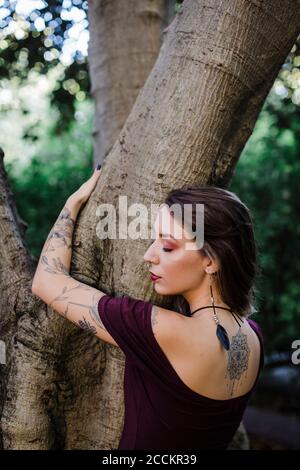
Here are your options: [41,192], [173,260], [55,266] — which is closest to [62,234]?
[55,266]

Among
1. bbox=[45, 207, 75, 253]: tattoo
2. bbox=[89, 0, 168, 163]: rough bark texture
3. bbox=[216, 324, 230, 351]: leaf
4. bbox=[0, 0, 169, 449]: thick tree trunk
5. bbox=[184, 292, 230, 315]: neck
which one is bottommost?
bbox=[0, 0, 169, 449]: thick tree trunk

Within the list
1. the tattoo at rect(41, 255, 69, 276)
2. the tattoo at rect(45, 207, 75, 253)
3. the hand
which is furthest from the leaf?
the hand

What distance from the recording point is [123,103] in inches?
153

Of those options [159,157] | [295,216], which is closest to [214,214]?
[159,157]

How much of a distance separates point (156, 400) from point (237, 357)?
1.15 ft

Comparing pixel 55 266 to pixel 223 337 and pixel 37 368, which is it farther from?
pixel 223 337

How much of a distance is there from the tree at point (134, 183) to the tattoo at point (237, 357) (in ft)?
1.29

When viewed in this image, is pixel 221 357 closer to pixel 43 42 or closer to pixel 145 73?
pixel 145 73

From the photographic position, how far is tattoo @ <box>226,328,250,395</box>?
208cm

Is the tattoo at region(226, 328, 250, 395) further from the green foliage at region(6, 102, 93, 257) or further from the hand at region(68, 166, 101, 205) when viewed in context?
the green foliage at region(6, 102, 93, 257)

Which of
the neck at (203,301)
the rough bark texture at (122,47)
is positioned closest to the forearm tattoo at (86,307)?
the neck at (203,301)

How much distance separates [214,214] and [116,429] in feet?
3.71

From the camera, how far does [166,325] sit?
196cm

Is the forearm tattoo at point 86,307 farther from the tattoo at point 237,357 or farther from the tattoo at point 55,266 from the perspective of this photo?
the tattoo at point 237,357
